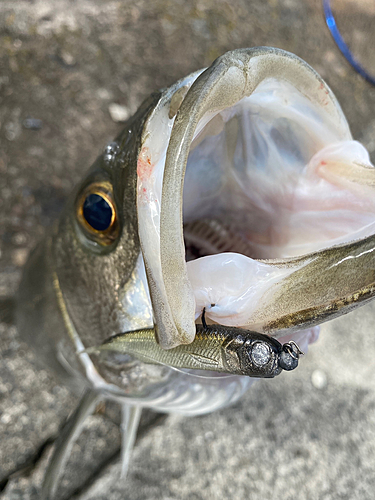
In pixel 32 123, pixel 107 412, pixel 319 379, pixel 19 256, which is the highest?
pixel 32 123

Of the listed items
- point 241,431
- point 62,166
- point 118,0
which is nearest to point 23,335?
point 62,166

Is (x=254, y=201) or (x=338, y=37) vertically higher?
(x=254, y=201)

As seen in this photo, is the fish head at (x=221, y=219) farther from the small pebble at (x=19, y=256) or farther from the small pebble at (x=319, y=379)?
the small pebble at (x=319, y=379)

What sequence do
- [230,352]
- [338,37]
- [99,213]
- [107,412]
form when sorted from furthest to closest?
1. [338,37]
2. [107,412]
3. [99,213]
4. [230,352]

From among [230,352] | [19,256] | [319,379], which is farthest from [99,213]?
[319,379]

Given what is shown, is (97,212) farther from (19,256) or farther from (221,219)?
(19,256)

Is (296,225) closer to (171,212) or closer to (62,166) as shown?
(171,212)
